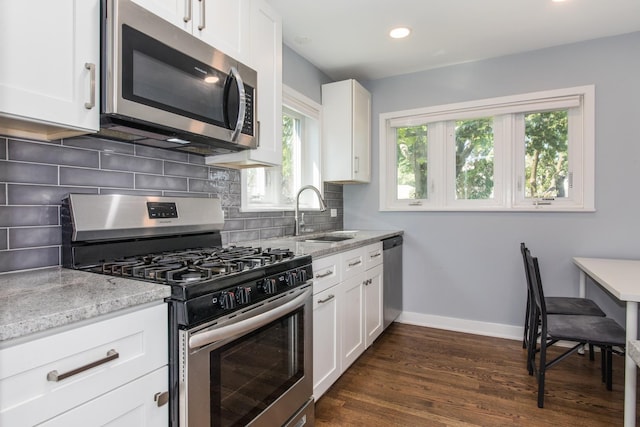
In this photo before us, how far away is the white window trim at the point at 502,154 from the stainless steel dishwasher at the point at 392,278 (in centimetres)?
47

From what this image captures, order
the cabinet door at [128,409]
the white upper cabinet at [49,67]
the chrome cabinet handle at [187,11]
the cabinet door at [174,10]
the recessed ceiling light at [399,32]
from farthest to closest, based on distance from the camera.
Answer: the recessed ceiling light at [399,32] → the chrome cabinet handle at [187,11] → the cabinet door at [174,10] → the white upper cabinet at [49,67] → the cabinet door at [128,409]

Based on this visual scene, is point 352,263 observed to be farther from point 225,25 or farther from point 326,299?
point 225,25

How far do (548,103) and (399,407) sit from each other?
2589 mm

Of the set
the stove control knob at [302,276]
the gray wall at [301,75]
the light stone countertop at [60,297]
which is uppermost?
the gray wall at [301,75]

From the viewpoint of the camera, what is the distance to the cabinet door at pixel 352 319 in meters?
2.24

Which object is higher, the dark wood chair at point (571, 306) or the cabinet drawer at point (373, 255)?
the cabinet drawer at point (373, 255)

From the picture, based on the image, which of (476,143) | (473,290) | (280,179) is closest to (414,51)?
(476,143)

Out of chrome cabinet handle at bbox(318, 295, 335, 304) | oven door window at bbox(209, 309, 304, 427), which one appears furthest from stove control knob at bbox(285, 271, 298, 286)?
chrome cabinet handle at bbox(318, 295, 335, 304)

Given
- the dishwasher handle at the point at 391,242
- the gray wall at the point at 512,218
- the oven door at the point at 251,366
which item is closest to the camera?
the oven door at the point at 251,366

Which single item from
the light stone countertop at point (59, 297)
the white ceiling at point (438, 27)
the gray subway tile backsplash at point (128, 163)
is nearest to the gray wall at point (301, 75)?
the white ceiling at point (438, 27)

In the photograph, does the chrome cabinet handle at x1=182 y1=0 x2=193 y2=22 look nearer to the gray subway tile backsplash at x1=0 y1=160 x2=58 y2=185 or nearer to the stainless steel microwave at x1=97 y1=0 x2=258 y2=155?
the stainless steel microwave at x1=97 y1=0 x2=258 y2=155

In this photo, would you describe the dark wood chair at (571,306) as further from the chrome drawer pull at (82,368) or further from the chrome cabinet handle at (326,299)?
the chrome drawer pull at (82,368)

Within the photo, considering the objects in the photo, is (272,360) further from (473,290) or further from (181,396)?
(473,290)

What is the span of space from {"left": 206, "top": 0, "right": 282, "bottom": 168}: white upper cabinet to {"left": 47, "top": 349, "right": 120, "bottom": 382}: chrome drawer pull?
1231 millimetres
